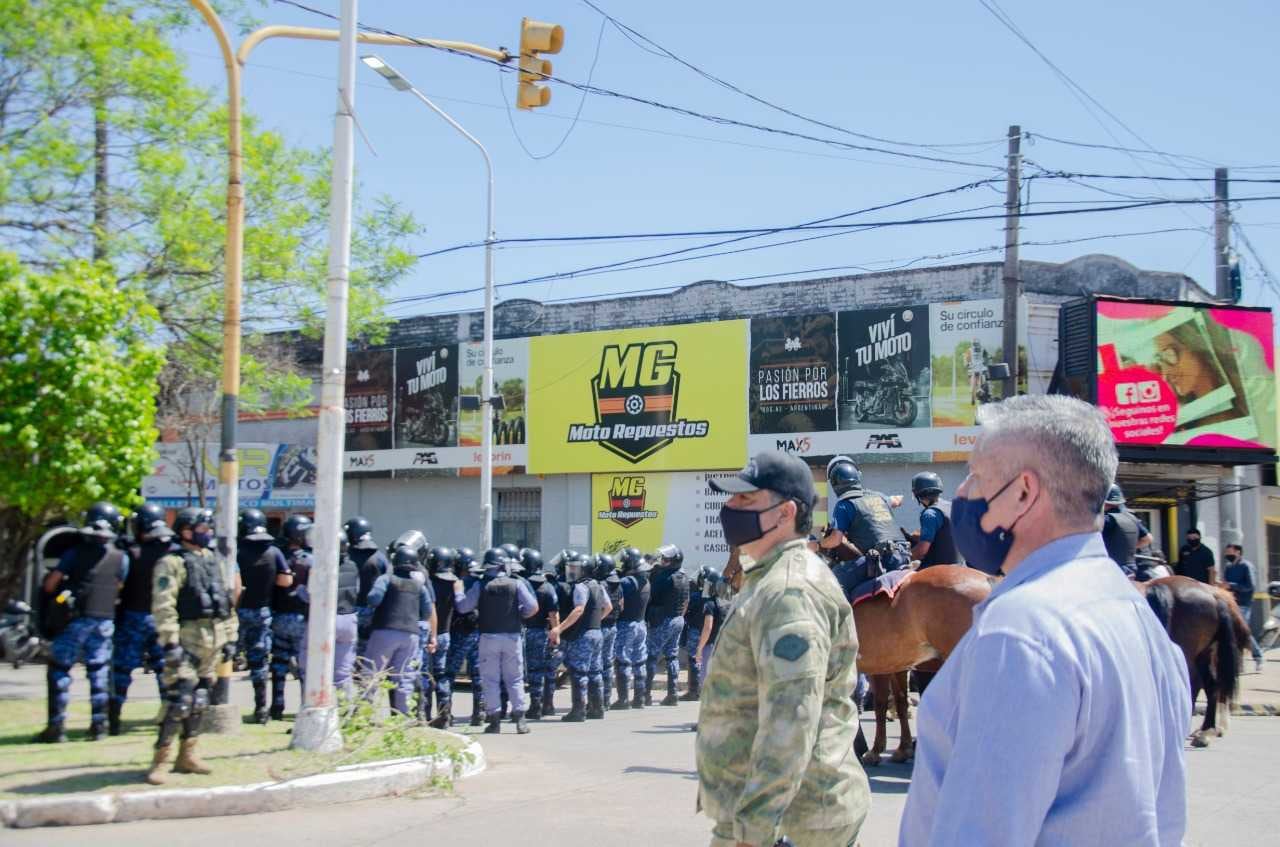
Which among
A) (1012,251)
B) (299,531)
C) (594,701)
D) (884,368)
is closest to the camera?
(299,531)

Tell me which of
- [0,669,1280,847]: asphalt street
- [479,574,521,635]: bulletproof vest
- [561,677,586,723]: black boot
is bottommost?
[561,677,586,723]: black boot

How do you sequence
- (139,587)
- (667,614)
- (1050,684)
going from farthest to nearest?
1. (667,614)
2. (139,587)
3. (1050,684)

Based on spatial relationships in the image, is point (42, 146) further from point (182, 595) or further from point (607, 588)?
point (607, 588)

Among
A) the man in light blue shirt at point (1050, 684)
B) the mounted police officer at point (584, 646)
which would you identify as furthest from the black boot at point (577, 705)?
the man in light blue shirt at point (1050, 684)

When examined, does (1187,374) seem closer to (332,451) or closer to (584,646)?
(584,646)

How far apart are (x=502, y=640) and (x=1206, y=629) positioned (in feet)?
24.5

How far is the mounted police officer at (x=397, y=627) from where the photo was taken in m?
12.8

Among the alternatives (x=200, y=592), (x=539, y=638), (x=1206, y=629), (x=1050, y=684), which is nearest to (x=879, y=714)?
(x=1206, y=629)

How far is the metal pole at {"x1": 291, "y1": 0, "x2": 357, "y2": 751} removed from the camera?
10.3m

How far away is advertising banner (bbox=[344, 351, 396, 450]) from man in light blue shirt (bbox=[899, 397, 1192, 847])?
3035 centimetres

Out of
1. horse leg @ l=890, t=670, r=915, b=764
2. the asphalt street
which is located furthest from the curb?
horse leg @ l=890, t=670, r=915, b=764

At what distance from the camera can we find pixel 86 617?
1165cm

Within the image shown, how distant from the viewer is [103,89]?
14094 millimetres

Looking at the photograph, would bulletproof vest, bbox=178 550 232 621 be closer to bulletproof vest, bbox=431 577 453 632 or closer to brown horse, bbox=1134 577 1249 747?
bulletproof vest, bbox=431 577 453 632
